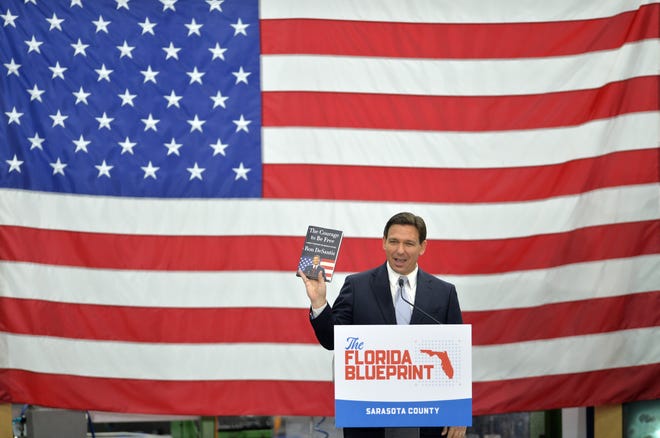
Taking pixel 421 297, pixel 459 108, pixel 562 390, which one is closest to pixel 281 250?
pixel 459 108

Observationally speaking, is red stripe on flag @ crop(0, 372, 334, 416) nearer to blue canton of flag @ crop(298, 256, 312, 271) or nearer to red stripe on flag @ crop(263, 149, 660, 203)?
red stripe on flag @ crop(263, 149, 660, 203)

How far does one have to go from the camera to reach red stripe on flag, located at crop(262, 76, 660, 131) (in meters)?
5.11

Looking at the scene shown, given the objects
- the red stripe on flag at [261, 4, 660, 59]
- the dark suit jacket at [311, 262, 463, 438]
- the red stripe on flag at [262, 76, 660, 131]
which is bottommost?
the dark suit jacket at [311, 262, 463, 438]

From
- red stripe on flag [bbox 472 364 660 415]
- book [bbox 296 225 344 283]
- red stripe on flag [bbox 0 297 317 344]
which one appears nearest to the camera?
book [bbox 296 225 344 283]

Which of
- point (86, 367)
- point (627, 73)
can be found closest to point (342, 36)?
point (627, 73)

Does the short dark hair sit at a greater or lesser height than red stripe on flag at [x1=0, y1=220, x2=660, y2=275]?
lesser

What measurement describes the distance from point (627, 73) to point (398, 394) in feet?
8.90

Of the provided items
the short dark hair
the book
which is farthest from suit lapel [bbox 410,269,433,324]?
the book

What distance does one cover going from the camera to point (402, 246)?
12.5ft

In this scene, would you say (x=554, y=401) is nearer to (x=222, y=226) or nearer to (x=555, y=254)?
(x=555, y=254)

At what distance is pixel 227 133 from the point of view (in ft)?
16.7

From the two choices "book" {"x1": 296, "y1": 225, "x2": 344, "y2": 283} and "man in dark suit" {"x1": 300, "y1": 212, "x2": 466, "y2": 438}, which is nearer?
"book" {"x1": 296, "y1": 225, "x2": 344, "y2": 283}

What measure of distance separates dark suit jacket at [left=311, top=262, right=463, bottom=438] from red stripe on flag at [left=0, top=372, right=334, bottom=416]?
1318 millimetres

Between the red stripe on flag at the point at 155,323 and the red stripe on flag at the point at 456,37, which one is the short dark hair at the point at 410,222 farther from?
the red stripe on flag at the point at 456,37
